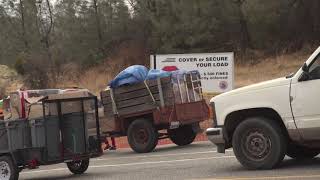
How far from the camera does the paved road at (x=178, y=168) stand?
10645mm

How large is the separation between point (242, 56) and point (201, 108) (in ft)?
107

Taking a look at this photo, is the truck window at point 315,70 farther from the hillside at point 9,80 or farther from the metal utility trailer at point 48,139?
the hillside at point 9,80

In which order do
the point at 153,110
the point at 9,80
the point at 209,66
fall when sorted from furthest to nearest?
the point at 9,80, the point at 209,66, the point at 153,110

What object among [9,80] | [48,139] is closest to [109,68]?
[9,80]

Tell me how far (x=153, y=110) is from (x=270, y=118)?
738cm

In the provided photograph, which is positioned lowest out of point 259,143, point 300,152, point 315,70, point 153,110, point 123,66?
point 300,152

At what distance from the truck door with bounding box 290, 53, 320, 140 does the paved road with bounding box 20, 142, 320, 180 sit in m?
0.66

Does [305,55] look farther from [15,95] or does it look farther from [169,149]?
[15,95]

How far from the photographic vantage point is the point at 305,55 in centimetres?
4762

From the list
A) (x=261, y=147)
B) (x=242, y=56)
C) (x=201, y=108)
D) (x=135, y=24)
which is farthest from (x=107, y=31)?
(x=261, y=147)

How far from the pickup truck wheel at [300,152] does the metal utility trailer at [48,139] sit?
392cm

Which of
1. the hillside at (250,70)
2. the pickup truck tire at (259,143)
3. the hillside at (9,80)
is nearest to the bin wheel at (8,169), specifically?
the pickup truck tire at (259,143)

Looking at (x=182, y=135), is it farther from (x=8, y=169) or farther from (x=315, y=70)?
(x=315, y=70)

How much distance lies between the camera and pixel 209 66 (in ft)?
87.2
